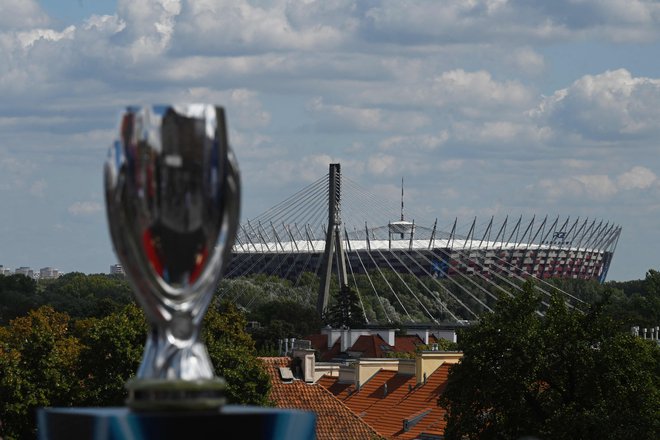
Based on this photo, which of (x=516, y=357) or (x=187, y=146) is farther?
(x=516, y=357)

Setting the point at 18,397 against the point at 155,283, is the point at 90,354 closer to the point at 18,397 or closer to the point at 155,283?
the point at 18,397

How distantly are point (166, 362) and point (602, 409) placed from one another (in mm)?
32113

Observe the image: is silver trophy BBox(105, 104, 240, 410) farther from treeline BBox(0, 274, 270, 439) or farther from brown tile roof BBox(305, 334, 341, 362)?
brown tile roof BBox(305, 334, 341, 362)

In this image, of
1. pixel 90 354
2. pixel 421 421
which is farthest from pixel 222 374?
pixel 421 421

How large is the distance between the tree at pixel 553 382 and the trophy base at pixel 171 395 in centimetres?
3125

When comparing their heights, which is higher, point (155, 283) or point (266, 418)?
point (155, 283)

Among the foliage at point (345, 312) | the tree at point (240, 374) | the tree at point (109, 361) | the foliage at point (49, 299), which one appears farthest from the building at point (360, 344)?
the tree at point (109, 361)

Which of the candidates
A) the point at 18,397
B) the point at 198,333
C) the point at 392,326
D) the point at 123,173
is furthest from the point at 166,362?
the point at 392,326

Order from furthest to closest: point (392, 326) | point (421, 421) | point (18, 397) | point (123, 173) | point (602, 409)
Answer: point (392, 326) < point (421, 421) < point (18, 397) < point (602, 409) < point (123, 173)

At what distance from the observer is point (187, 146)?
9.33m

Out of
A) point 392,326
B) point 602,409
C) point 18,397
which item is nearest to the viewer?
point 602,409

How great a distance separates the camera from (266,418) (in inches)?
375

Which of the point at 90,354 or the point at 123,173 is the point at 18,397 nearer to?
the point at 90,354

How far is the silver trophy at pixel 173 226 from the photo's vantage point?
30.5ft
